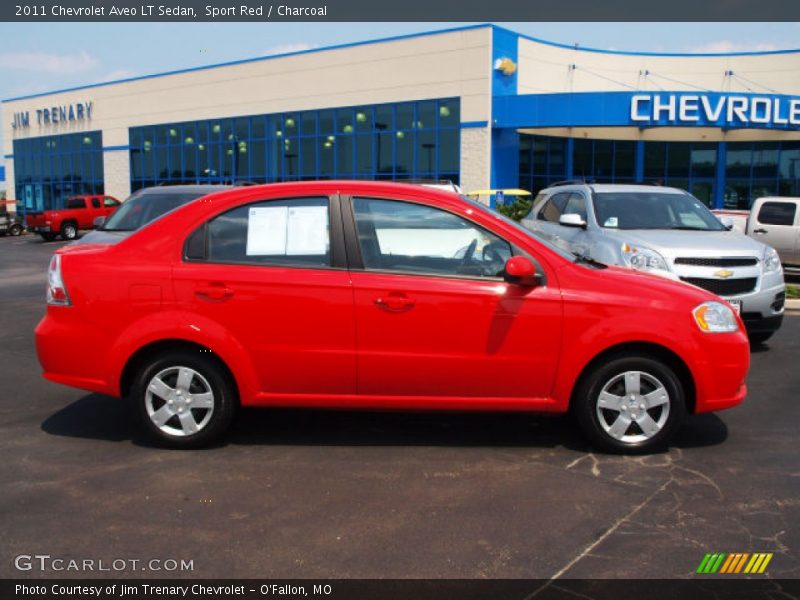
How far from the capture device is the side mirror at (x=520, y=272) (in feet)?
15.2

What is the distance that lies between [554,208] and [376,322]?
6628 millimetres

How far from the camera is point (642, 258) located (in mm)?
7871

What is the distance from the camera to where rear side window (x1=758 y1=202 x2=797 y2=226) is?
15.3 m

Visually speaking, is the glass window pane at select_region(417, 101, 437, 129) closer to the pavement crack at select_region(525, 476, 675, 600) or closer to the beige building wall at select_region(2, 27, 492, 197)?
the beige building wall at select_region(2, 27, 492, 197)

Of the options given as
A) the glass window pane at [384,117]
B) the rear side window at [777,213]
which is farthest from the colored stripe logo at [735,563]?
the glass window pane at [384,117]

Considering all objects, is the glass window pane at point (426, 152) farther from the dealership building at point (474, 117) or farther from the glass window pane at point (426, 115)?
the glass window pane at point (426, 115)

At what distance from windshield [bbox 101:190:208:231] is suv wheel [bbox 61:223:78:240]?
22.4 meters

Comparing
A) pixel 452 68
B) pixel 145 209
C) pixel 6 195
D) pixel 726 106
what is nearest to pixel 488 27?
pixel 452 68

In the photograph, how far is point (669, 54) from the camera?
1404 inches

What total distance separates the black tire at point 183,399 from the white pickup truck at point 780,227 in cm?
1292

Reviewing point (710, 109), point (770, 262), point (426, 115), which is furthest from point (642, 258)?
point (426, 115)

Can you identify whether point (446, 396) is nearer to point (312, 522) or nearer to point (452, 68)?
point (312, 522)

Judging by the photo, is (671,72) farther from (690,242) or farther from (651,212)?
(690,242)

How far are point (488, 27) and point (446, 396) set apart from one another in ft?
83.3
